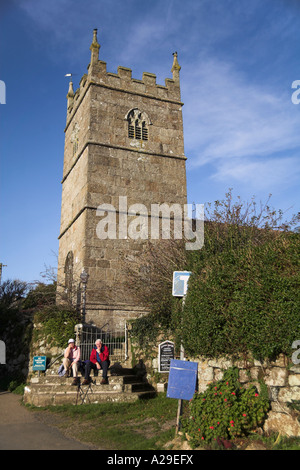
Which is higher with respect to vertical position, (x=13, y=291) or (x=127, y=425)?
(x=13, y=291)

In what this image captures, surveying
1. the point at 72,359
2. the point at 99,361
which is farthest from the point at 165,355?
the point at 72,359

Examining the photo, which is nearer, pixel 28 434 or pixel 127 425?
pixel 28 434

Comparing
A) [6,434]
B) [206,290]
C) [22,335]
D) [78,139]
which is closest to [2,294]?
[22,335]

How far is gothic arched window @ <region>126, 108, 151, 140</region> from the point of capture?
1780 centimetres

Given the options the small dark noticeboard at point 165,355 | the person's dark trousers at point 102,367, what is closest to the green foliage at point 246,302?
the small dark noticeboard at point 165,355

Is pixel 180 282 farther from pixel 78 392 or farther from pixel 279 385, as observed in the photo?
pixel 78 392

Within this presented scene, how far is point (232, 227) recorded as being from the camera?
32.9 ft

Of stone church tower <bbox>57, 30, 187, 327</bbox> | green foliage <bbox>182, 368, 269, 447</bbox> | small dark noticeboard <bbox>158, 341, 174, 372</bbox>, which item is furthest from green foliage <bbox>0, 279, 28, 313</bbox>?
green foliage <bbox>182, 368, 269, 447</bbox>

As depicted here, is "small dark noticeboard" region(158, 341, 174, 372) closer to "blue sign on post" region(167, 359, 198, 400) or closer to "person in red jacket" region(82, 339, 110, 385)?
"blue sign on post" region(167, 359, 198, 400)

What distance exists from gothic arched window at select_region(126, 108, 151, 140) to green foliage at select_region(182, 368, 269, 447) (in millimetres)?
13781

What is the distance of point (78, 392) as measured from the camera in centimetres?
940

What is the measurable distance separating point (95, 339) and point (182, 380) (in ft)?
22.3

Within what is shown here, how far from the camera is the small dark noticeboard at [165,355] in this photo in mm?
8242

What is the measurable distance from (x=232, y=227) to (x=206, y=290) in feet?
10.4
